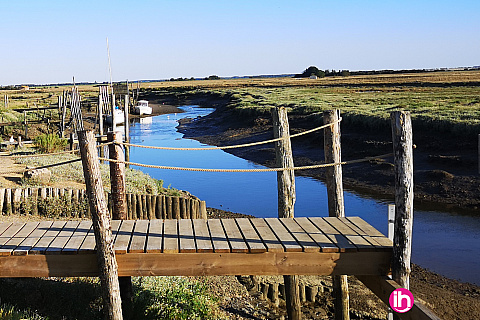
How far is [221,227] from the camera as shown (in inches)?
247

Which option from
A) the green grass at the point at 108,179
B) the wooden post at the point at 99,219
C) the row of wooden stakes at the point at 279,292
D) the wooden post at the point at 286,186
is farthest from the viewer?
the green grass at the point at 108,179

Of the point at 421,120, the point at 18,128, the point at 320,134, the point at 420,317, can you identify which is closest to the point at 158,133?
the point at 18,128

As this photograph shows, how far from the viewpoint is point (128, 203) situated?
387 inches

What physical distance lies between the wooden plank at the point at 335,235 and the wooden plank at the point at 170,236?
1.61 metres

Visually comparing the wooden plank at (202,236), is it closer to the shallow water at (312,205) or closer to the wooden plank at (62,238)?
the wooden plank at (62,238)

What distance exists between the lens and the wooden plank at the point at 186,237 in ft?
18.0

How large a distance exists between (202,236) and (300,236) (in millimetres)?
1040

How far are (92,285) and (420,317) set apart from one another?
4.13 m

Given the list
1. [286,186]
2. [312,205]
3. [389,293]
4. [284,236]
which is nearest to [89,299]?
[284,236]

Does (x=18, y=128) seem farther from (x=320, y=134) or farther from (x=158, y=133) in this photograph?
(x=320, y=134)

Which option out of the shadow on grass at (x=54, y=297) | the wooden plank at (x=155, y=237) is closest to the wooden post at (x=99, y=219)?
the wooden plank at (x=155, y=237)

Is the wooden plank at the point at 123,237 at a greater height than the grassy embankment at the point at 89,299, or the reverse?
the wooden plank at the point at 123,237

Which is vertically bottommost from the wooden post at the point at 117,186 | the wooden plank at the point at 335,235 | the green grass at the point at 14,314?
the green grass at the point at 14,314

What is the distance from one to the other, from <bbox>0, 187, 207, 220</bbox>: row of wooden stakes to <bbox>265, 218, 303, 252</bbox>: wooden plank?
3232 millimetres
